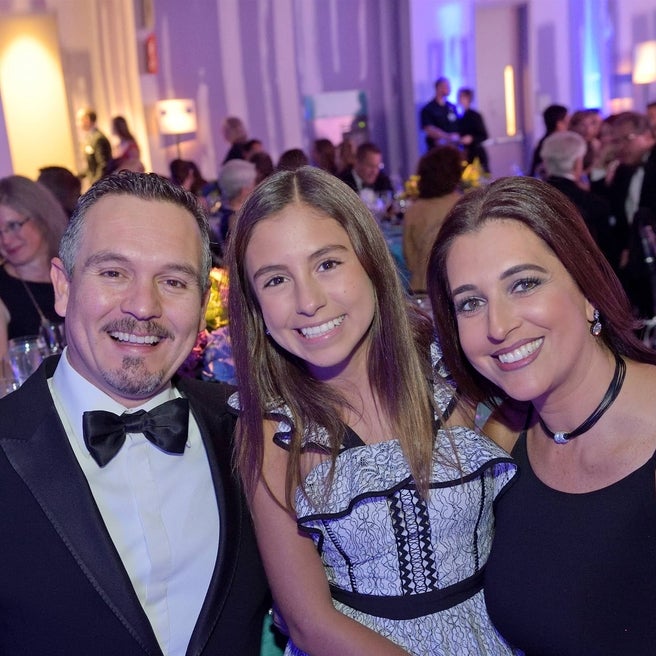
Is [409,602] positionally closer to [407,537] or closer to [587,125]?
[407,537]

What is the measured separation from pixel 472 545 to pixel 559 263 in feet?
2.11

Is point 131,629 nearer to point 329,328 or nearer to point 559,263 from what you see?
point 329,328

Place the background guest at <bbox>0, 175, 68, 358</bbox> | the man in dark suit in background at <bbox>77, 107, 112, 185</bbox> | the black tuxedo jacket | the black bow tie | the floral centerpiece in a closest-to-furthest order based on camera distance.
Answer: the black tuxedo jacket, the black bow tie, the floral centerpiece, the background guest at <bbox>0, 175, 68, 358</bbox>, the man in dark suit in background at <bbox>77, 107, 112, 185</bbox>

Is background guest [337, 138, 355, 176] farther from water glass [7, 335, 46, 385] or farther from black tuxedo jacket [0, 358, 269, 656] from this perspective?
black tuxedo jacket [0, 358, 269, 656]

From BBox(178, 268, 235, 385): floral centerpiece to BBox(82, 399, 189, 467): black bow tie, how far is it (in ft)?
2.85

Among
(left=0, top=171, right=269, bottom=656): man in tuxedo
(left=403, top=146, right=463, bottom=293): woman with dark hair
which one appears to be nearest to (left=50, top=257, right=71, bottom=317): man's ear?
(left=0, top=171, right=269, bottom=656): man in tuxedo

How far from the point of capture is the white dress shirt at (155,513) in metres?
1.69

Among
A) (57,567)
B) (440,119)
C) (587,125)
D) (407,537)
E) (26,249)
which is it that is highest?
(440,119)

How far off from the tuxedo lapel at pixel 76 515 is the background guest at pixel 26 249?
7.86 ft

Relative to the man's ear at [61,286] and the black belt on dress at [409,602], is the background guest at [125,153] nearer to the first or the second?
the man's ear at [61,286]

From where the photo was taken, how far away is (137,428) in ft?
5.72

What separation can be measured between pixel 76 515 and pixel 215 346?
3.78 feet

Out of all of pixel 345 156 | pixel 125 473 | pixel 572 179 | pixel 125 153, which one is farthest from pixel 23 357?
pixel 345 156

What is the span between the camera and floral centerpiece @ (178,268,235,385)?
8.86 feet
